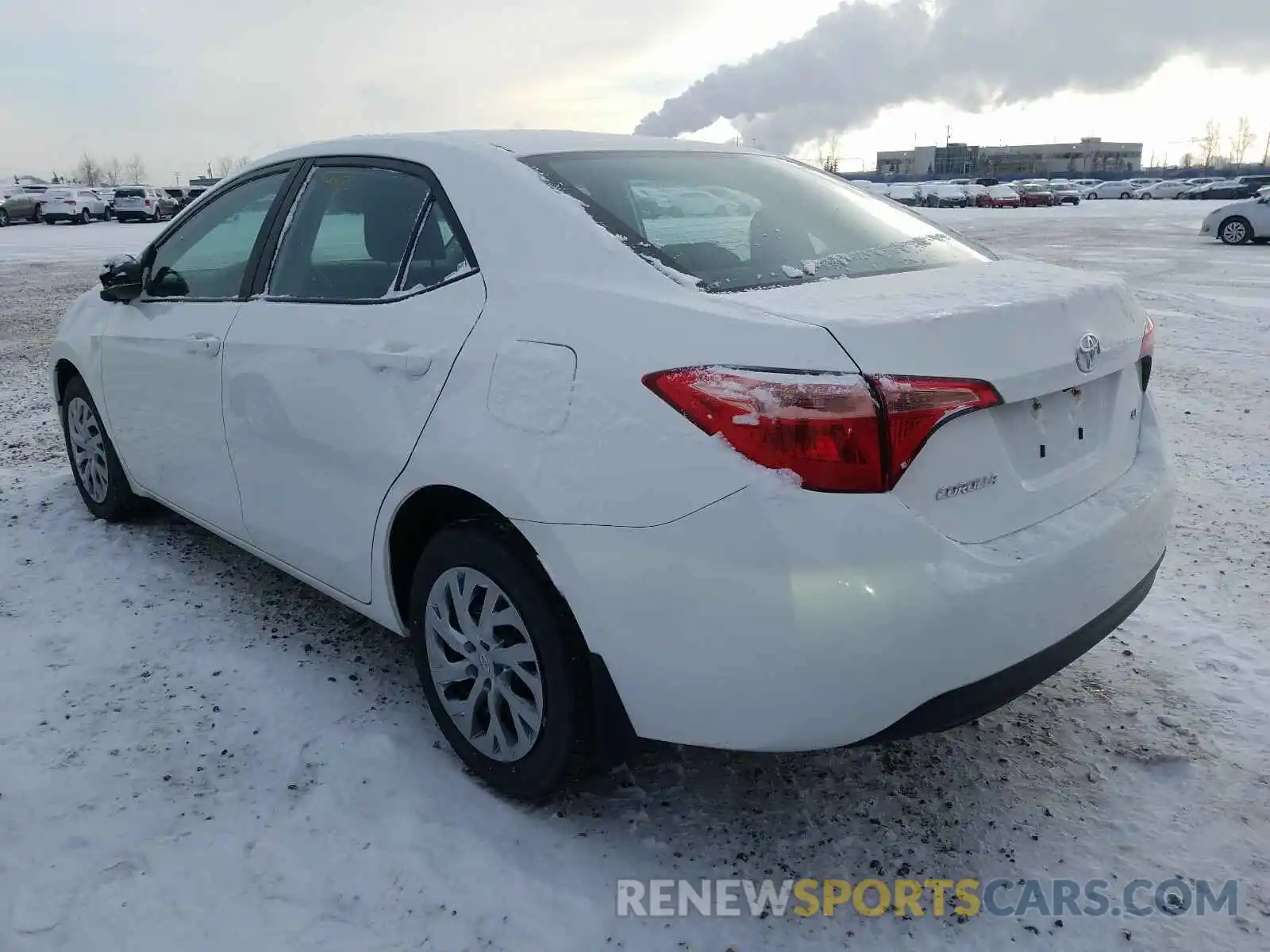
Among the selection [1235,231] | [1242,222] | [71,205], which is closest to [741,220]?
[1242,222]

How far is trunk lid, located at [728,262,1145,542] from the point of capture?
6.50ft

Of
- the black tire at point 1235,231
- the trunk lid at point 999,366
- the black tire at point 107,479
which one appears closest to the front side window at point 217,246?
the black tire at point 107,479

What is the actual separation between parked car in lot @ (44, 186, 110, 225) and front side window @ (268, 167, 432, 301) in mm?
43854

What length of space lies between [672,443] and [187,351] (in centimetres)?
224

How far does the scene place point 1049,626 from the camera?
7.14 ft

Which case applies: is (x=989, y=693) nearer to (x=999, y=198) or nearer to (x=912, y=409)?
(x=912, y=409)

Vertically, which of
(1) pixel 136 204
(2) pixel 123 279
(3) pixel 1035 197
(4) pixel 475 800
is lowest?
(4) pixel 475 800

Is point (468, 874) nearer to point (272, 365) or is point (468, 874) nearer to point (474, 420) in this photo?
point (474, 420)

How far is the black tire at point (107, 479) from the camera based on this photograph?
14.3 feet

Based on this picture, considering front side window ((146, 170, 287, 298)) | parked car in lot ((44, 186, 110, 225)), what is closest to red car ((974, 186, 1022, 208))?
parked car in lot ((44, 186, 110, 225))

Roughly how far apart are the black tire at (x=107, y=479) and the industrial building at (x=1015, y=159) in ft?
398

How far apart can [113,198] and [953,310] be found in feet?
154

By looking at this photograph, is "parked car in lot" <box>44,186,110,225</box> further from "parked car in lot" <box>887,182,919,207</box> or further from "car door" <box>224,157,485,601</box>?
"car door" <box>224,157,485,601</box>

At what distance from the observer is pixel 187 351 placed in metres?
3.47
